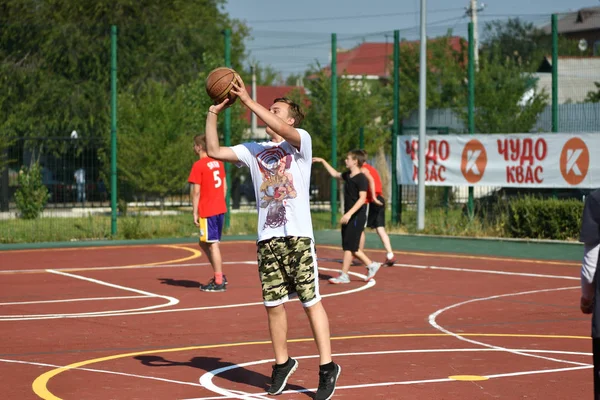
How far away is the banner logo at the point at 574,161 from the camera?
21.2m

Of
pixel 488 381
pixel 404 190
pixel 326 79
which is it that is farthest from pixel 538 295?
pixel 326 79

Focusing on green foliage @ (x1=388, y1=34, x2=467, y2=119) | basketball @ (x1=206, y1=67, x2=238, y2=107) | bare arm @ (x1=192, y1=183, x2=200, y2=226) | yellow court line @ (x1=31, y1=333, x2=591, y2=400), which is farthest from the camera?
green foliage @ (x1=388, y1=34, x2=467, y2=119)

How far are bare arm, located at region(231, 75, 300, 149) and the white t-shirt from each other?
0.14 metres

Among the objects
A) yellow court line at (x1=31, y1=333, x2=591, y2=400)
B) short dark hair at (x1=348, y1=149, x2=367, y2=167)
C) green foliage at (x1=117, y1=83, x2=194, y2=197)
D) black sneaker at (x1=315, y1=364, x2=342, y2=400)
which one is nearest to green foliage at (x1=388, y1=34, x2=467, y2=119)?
green foliage at (x1=117, y1=83, x2=194, y2=197)

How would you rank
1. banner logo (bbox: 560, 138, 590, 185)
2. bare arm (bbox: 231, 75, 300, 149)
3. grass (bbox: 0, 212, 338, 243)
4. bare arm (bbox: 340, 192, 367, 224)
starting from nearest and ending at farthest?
1. bare arm (bbox: 231, 75, 300, 149)
2. bare arm (bbox: 340, 192, 367, 224)
3. banner logo (bbox: 560, 138, 590, 185)
4. grass (bbox: 0, 212, 338, 243)

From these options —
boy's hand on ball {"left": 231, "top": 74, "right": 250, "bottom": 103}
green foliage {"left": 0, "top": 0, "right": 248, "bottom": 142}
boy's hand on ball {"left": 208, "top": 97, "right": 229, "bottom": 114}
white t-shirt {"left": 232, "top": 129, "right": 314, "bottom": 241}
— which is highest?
green foliage {"left": 0, "top": 0, "right": 248, "bottom": 142}

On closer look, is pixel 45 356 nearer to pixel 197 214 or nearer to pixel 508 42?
pixel 197 214

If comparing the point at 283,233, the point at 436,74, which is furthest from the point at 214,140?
the point at 436,74

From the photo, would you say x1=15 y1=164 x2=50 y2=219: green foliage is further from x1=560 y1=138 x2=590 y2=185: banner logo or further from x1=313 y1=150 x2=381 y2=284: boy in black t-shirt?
x1=313 y1=150 x2=381 y2=284: boy in black t-shirt

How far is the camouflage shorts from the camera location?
755cm

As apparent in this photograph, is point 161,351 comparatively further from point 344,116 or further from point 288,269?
→ point 344,116

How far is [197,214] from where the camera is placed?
46.9ft

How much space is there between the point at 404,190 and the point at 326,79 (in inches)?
320

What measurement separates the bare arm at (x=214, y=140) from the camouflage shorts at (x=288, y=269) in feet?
2.26
